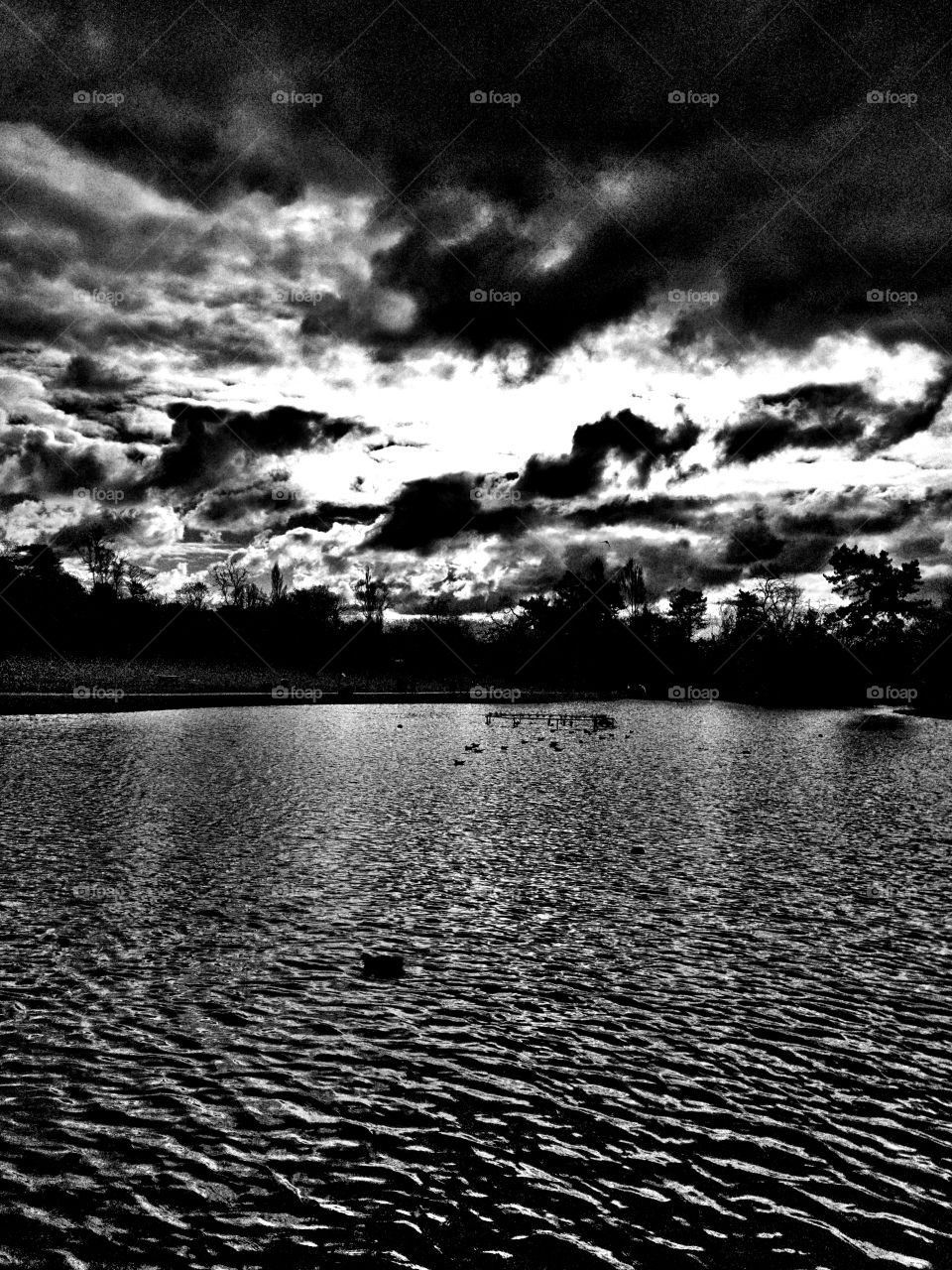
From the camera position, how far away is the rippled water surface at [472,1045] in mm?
6395

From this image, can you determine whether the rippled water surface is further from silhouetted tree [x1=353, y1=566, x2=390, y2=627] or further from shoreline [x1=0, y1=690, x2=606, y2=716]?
silhouetted tree [x1=353, y1=566, x2=390, y2=627]

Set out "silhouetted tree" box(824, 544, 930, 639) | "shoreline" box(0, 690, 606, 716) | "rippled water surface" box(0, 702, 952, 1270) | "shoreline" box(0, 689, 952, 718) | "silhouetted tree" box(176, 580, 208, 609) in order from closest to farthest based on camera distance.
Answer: "rippled water surface" box(0, 702, 952, 1270) → "shoreline" box(0, 690, 606, 716) → "shoreline" box(0, 689, 952, 718) → "silhouetted tree" box(824, 544, 930, 639) → "silhouetted tree" box(176, 580, 208, 609)

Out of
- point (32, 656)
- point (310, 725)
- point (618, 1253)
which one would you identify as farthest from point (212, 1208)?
point (32, 656)

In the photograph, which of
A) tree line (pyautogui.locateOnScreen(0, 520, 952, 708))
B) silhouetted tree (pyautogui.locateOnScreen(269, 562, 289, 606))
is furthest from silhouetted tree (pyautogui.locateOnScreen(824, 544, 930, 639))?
silhouetted tree (pyautogui.locateOnScreen(269, 562, 289, 606))

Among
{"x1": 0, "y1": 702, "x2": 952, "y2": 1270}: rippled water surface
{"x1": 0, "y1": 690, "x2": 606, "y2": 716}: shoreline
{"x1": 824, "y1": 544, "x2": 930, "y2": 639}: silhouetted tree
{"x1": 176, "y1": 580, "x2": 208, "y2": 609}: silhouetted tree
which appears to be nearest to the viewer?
{"x1": 0, "y1": 702, "x2": 952, "y2": 1270}: rippled water surface

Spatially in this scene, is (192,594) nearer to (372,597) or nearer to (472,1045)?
(372,597)

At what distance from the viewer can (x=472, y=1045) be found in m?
9.48

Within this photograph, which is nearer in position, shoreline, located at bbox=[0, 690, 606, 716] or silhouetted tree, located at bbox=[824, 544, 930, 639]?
shoreline, located at bbox=[0, 690, 606, 716]

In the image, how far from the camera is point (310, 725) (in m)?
60.1

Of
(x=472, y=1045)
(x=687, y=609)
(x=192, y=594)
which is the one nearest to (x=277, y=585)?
(x=192, y=594)

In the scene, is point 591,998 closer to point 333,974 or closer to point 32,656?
point 333,974

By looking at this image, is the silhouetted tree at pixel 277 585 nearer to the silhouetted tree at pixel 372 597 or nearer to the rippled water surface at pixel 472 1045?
the silhouetted tree at pixel 372 597

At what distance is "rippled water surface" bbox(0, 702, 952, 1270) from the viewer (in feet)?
21.0

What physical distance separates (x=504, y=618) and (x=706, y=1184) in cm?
17766
